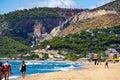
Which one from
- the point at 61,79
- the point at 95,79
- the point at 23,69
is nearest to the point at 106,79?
the point at 95,79

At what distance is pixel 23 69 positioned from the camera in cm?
3888

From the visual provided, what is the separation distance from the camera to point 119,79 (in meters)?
34.6

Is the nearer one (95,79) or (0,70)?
(0,70)

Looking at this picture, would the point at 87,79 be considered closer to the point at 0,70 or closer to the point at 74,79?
the point at 74,79

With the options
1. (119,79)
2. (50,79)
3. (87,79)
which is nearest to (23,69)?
(50,79)

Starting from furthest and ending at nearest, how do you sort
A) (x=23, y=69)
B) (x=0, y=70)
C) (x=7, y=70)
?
(x=23, y=69) < (x=7, y=70) < (x=0, y=70)

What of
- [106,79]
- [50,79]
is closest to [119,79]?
[106,79]

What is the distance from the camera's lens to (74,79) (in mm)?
35250

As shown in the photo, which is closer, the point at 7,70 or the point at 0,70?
→ the point at 0,70

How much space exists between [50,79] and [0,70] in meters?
6.52

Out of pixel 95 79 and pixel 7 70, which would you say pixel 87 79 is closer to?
pixel 95 79

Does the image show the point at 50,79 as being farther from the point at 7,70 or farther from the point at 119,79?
the point at 119,79

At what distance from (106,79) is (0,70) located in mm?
10357

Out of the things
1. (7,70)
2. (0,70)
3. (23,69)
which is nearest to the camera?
(0,70)
